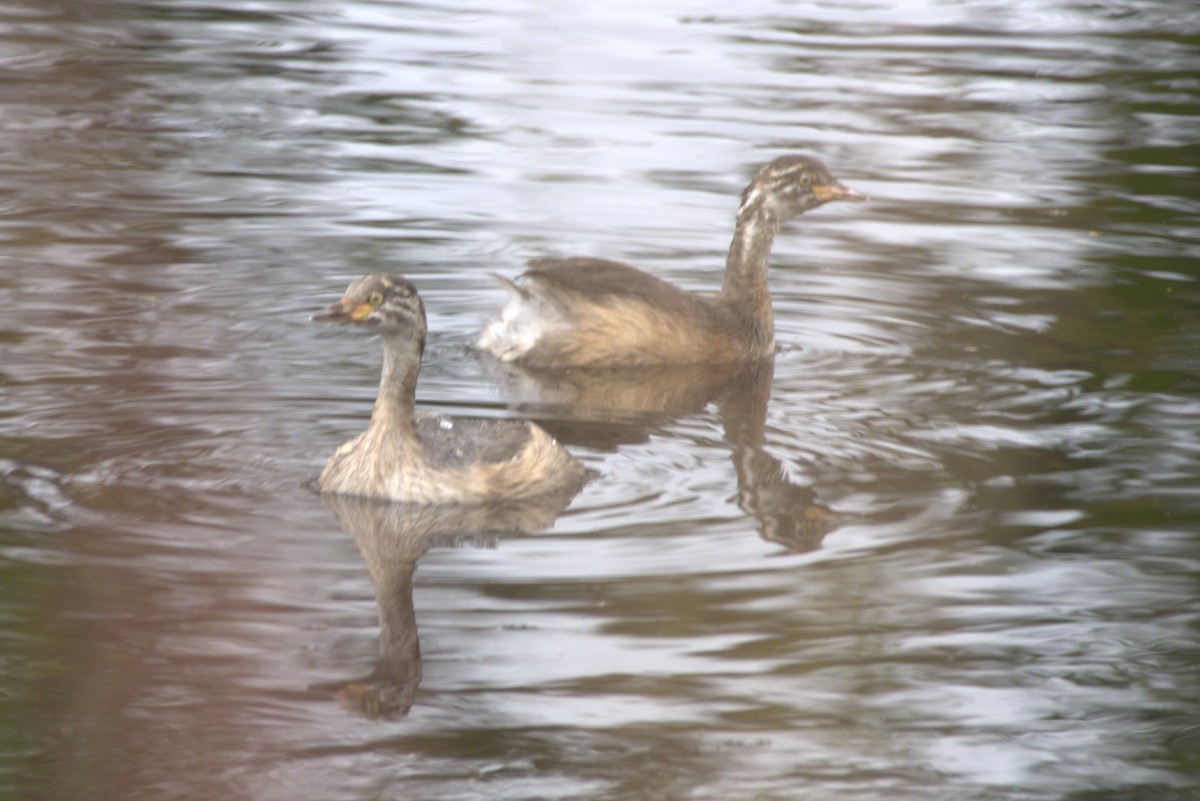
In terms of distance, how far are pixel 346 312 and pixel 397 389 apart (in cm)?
49

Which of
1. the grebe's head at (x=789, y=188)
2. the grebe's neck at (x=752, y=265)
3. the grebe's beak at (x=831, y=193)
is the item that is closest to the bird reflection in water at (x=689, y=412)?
the grebe's neck at (x=752, y=265)

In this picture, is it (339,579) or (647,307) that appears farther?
(647,307)

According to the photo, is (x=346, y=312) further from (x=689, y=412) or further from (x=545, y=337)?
(x=545, y=337)

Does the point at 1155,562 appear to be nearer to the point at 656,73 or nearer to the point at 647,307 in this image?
the point at 647,307

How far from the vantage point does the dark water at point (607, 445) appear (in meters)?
6.12

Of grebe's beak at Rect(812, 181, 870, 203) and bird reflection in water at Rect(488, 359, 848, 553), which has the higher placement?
grebe's beak at Rect(812, 181, 870, 203)

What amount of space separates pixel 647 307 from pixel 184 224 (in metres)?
3.75

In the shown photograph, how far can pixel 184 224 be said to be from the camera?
12.8 meters

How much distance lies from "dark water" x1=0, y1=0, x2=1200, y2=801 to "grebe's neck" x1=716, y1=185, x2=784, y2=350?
300 mm

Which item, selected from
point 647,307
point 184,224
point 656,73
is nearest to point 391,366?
point 647,307

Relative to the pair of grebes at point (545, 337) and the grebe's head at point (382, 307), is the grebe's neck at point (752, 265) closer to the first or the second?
the pair of grebes at point (545, 337)

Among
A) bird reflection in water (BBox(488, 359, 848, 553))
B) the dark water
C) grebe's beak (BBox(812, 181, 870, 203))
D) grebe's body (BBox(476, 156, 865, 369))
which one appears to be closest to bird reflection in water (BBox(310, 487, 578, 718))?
the dark water

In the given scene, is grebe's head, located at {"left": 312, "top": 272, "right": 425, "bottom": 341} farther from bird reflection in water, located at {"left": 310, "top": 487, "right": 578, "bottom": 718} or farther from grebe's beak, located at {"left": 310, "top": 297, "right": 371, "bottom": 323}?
bird reflection in water, located at {"left": 310, "top": 487, "right": 578, "bottom": 718}

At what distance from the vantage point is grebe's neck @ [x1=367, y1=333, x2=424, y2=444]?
819cm
